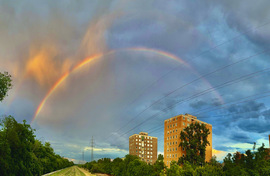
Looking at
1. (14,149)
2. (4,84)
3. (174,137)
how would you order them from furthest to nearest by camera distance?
(174,137)
(14,149)
(4,84)

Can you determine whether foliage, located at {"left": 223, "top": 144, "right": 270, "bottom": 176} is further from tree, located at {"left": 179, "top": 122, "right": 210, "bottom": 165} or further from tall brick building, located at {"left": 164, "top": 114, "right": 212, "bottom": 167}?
tall brick building, located at {"left": 164, "top": 114, "right": 212, "bottom": 167}

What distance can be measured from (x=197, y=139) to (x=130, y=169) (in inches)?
1952

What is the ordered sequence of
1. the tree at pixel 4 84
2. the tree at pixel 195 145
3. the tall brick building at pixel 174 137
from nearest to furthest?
the tree at pixel 4 84, the tree at pixel 195 145, the tall brick building at pixel 174 137

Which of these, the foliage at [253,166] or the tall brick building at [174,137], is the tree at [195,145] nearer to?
the tall brick building at [174,137]

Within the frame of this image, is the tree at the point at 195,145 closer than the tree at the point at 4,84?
No

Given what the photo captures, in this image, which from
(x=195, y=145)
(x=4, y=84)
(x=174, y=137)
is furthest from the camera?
(x=174, y=137)

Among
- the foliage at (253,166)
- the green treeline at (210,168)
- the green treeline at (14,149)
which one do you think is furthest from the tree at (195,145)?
the green treeline at (14,149)

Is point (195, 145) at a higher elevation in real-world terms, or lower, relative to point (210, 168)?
higher

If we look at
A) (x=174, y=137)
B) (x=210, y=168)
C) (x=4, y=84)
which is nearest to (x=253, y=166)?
(x=210, y=168)

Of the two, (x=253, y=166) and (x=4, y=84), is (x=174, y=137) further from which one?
(x=4, y=84)

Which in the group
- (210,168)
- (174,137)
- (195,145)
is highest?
(174,137)

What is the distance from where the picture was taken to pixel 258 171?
37.9m

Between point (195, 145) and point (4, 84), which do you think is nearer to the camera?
point (4, 84)

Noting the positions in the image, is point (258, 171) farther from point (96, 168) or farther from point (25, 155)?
point (96, 168)
